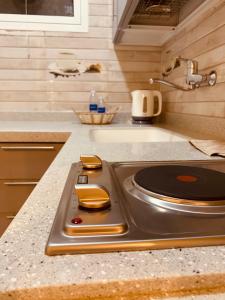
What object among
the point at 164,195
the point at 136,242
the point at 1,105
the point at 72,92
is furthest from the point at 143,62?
the point at 136,242

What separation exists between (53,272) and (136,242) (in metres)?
0.09

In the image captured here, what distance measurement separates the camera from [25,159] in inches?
51.8

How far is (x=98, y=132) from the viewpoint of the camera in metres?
1.47

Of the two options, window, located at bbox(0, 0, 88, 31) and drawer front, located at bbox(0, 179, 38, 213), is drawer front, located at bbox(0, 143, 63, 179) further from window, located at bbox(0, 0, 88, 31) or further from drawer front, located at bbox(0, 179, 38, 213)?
window, located at bbox(0, 0, 88, 31)

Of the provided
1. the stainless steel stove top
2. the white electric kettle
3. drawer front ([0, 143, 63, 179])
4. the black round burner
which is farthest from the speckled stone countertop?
the white electric kettle

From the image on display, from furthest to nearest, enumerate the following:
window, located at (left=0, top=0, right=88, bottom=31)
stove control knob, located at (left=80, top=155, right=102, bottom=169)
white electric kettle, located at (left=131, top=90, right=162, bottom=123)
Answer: window, located at (left=0, top=0, right=88, bottom=31) → white electric kettle, located at (left=131, top=90, right=162, bottom=123) → stove control knob, located at (left=80, top=155, right=102, bottom=169)

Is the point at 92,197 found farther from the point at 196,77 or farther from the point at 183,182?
the point at 196,77

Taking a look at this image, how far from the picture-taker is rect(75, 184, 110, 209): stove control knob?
0.34 meters

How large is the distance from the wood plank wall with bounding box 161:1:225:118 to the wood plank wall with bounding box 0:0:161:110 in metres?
0.39

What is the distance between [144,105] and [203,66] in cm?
55

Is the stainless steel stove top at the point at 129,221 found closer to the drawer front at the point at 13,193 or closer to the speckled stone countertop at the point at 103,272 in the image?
the speckled stone countertop at the point at 103,272

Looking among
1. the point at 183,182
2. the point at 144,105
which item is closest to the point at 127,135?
the point at 144,105

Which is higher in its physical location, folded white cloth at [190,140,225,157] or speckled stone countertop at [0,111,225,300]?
folded white cloth at [190,140,225,157]

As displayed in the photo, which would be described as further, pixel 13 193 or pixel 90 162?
pixel 13 193
